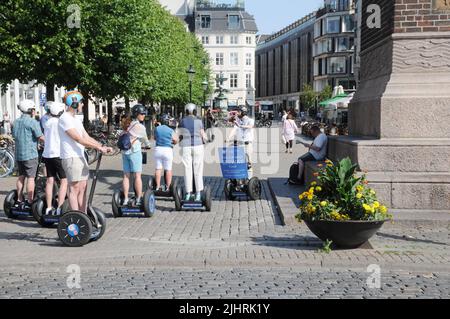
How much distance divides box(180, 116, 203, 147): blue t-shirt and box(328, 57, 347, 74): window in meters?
85.9

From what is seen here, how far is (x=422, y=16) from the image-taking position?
9.65 m

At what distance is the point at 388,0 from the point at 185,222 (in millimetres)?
4844

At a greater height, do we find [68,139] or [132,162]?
[68,139]

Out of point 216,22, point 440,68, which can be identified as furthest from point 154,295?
point 216,22

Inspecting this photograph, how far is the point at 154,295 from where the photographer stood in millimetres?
5586

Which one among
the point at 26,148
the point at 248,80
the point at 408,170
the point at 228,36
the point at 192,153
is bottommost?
the point at 408,170

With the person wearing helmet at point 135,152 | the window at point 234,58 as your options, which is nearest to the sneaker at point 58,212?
the person wearing helmet at point 135,152

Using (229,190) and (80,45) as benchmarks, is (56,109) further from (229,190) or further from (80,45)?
(80,45)

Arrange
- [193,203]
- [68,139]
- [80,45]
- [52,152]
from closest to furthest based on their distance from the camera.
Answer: [68,139] → [52,152] → [193,203] → [80,45]

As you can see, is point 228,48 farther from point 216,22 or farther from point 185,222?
point 185,222

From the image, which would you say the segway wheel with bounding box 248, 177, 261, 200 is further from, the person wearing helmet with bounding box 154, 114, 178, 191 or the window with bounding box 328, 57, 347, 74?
the window with bounding box 328, 57, 347, 74

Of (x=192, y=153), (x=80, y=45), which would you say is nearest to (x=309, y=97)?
(x=80, y=45)

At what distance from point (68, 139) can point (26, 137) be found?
9.46ft

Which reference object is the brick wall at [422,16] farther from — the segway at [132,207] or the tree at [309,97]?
the tree at [309,97]
